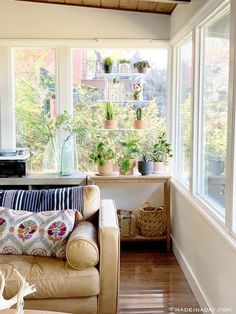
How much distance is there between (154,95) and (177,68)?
1.34 feet

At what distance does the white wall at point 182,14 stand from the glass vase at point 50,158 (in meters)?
1.74

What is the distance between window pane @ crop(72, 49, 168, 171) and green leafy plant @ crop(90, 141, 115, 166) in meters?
0.26

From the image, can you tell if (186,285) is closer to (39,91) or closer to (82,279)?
(82,279)

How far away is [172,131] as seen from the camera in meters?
4.34

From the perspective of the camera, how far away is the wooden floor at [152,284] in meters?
2.87

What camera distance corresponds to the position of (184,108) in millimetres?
3883

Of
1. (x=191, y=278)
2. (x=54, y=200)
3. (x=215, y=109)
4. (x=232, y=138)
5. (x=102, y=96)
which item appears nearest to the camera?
(x=232, y=138)

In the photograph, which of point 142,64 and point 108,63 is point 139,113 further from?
point 108,63

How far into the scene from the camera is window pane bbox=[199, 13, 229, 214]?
103 inches

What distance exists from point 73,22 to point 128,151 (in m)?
1.50

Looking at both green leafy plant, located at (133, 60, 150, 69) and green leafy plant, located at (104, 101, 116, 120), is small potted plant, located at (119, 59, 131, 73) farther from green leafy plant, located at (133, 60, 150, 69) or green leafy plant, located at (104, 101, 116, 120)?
green leafy plant, located at (104, 101, 116, 120)

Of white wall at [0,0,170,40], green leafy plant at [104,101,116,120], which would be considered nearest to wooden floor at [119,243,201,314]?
green leafy plant at [104,101,116,120]

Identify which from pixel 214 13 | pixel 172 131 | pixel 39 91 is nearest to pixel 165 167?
pixel 172 131

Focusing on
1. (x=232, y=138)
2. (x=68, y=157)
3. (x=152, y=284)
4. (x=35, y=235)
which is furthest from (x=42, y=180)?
(x=232, y=138)
